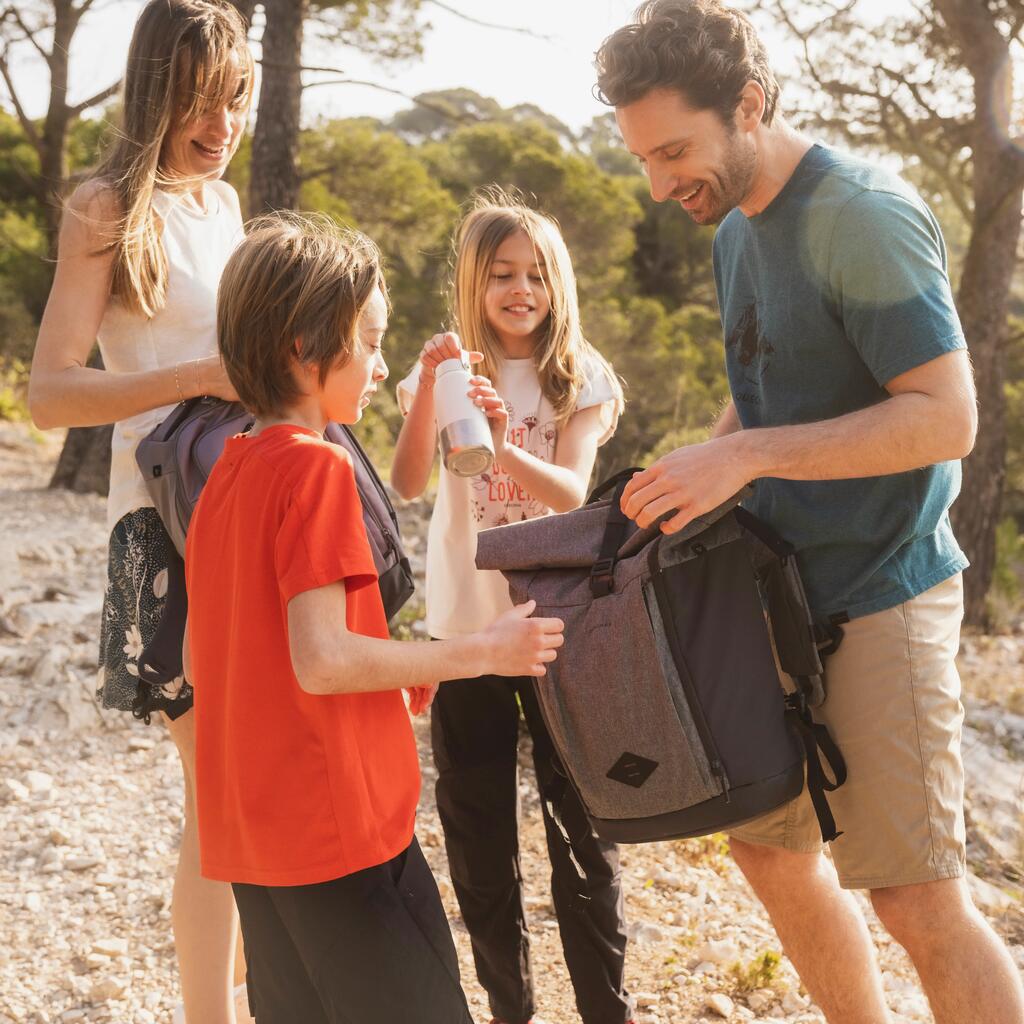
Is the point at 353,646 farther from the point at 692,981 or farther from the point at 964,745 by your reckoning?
the point at 964,745

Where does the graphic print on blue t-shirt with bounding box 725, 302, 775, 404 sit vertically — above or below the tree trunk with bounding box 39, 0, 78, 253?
below

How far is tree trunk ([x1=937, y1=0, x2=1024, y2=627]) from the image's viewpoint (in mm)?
7074

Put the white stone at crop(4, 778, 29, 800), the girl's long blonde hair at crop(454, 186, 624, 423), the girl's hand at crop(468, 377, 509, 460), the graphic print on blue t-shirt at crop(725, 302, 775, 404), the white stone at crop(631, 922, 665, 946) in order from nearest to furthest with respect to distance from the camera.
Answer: the girl's hand at crop(468, 377, 509, 460) → the graphic print on blue t-shirt at crop(725, 302, 775, 404) → the girl's long blonde hair at crop(454, 186, 624, 423) → the white stone at crop(631, 922, 665, 946) → the white stone at crop(4, 778, 29, 800)

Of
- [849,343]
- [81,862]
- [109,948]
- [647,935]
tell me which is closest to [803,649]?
[849,343]

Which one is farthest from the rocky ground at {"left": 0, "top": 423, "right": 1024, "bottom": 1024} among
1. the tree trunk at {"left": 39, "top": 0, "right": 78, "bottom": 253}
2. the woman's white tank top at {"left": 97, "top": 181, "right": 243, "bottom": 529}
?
the tree trunk at {"left": 39, "top": 0, "right": 78, "bottom": 253}

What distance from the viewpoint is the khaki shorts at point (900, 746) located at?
1.84 metres

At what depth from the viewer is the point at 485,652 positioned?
156 centimetres

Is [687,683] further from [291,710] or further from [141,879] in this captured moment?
[141,879]

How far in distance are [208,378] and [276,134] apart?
498 cm

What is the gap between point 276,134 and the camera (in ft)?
21.1

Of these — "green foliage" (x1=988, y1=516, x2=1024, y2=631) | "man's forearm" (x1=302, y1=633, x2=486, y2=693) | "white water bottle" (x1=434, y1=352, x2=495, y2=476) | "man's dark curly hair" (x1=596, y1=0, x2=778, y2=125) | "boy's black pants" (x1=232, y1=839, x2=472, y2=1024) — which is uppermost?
"man's dark curly hair" (x1=596, y1=0, x2=778, y2=125)

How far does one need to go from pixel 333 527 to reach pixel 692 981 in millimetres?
1836

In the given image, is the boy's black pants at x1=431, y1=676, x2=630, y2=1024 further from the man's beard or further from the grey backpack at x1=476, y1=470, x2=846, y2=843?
the man's beard

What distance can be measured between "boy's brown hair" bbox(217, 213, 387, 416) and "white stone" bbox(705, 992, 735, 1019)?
182 cm
